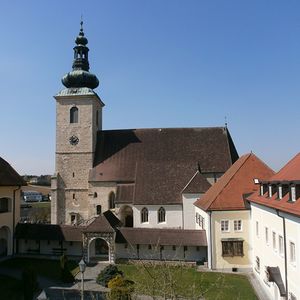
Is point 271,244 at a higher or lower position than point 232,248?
higher

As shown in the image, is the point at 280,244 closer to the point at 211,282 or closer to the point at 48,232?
the point at 211,282

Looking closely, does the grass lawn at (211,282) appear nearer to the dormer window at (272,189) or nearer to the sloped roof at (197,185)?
the dormer window at (272,189)

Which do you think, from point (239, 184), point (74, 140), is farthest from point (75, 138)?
point (239, 184)

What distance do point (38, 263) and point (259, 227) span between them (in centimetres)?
1883

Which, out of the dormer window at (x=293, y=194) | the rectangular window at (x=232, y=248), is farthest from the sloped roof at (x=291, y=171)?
the rectangular window at (x=232, y=248)

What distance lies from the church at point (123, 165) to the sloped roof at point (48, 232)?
4.21m

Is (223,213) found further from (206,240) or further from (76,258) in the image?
(76,258)

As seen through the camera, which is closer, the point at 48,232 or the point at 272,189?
the point at 272,189

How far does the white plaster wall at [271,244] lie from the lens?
17.3m

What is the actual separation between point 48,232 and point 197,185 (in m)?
15.8

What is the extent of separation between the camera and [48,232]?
36.3 m

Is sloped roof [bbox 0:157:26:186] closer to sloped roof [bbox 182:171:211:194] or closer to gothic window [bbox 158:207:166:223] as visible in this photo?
gothic window [bbox 158:207:166:223]

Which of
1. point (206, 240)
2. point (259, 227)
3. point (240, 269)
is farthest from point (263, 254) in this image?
point (206, 240)

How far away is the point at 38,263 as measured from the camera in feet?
109
